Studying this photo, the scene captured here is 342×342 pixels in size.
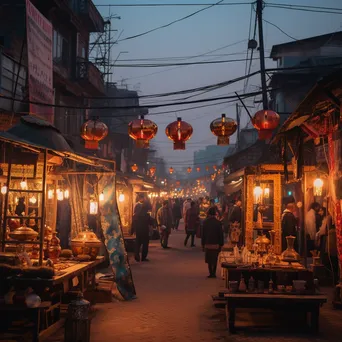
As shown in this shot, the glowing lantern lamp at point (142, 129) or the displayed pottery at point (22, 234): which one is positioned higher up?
the glowing lantern lamp at point (142, 129)

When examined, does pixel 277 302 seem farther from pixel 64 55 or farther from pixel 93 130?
pixel 64 55

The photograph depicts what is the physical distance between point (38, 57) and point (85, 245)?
7221mm

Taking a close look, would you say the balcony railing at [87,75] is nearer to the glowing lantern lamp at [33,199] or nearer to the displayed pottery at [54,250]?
the glowing lantern lamp at [33,199]

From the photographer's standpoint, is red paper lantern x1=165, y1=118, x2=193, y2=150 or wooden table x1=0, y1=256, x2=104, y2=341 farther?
red paper lantern x1=165, y1=118, x2=193, y2=150

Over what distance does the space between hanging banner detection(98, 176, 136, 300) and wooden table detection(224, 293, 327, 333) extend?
3.34 meters

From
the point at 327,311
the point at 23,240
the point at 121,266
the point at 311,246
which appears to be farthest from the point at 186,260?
the point at 23,240

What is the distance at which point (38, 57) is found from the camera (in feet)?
51.1

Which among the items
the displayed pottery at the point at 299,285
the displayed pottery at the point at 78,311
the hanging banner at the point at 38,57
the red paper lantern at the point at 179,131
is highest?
the hanging banner at the point at 38,57

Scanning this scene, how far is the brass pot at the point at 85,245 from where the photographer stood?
10992 millimetres

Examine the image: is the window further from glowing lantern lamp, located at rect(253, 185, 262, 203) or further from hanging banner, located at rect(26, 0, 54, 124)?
glowing lantern lamp, located at rect(253, 185, 262, 203)

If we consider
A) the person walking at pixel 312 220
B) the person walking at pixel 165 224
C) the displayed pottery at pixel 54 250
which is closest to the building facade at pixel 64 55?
the person walking at pixel 165 224

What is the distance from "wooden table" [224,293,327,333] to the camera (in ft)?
28.3

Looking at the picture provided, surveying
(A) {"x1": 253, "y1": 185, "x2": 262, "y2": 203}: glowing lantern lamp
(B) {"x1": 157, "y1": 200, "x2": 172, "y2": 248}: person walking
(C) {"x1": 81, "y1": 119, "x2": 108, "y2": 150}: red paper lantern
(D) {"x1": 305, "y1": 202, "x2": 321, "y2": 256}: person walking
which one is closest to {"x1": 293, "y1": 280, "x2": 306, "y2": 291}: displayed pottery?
(A) {"x1": 253, "y1": 185, "x2": 262, "y2": 203}: glowing lantern lamp

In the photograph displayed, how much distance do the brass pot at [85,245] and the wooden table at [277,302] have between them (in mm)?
3598
